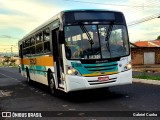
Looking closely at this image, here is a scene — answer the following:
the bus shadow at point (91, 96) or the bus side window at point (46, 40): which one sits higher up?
the bus side window at point (46, 40)

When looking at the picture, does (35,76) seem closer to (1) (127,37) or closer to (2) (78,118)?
(1) (127,37)

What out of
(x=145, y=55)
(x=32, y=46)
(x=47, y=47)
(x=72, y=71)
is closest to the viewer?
(x=72, y=71)

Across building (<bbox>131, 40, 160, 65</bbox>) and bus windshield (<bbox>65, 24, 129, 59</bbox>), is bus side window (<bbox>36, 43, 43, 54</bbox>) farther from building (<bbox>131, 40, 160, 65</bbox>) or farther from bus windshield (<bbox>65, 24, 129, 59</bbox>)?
building (<bbox>131, 40, 160, 65</bbox>)

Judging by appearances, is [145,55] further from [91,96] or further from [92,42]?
[92,42]

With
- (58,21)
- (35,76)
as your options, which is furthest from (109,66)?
(35,76)

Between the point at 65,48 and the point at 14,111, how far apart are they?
2744mm

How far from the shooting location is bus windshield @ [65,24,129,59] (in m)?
11.2

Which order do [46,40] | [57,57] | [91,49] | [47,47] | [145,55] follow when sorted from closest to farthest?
[91,49]
[57,57]
[47,47]
[46,40]
[145,55]

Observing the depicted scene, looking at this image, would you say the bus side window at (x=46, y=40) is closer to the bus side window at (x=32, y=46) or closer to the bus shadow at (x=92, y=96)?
the bus shadow at (x=92, y=96)

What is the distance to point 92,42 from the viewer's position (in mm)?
11344

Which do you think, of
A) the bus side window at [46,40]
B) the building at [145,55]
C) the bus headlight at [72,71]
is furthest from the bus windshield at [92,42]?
the building at [145,55]

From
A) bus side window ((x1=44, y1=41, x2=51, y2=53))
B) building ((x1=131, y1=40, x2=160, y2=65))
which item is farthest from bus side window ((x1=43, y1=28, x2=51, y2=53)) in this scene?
building ((x1=131, y1=40, x2=160, y2=65))

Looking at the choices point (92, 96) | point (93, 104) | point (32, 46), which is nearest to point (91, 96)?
point (92, 96)

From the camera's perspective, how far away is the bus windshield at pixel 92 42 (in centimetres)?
1122
